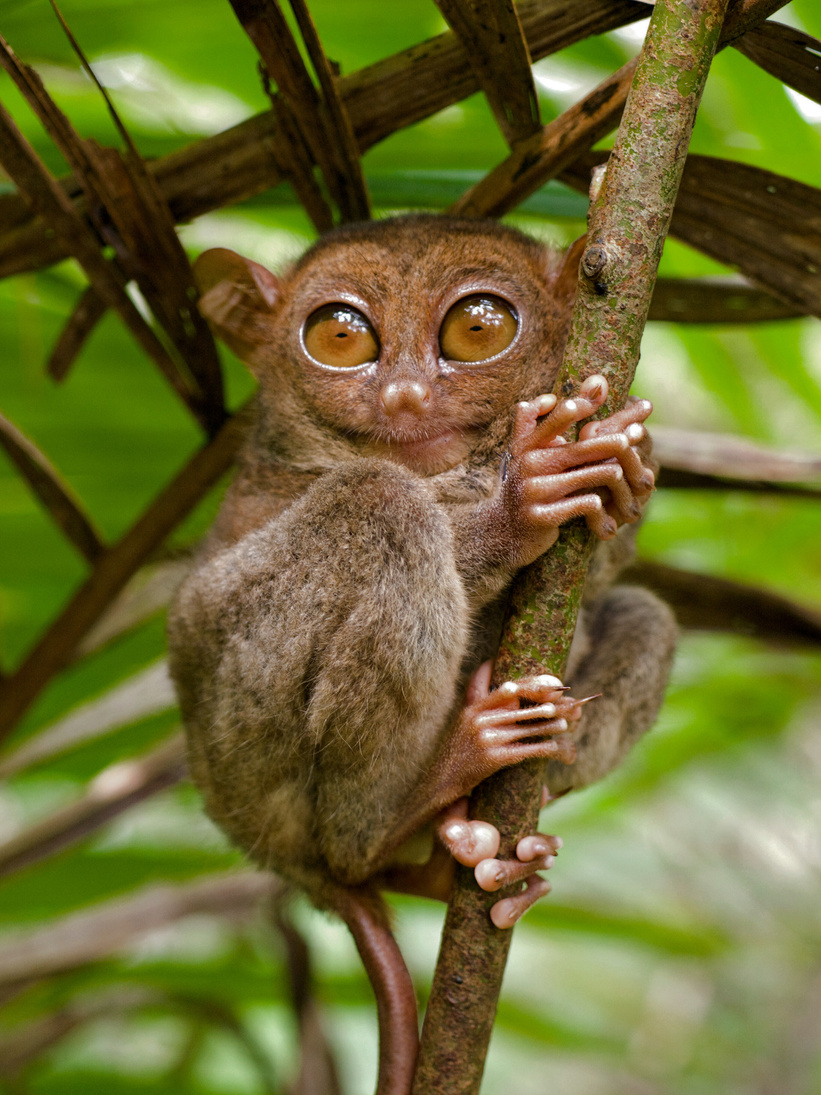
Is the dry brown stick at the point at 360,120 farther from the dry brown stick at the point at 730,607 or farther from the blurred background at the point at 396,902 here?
the dry brown stick at the point at 730,607

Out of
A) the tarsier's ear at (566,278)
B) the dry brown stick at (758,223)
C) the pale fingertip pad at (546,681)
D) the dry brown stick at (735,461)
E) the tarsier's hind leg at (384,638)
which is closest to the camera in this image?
the pale fingertip pad at (546,681)

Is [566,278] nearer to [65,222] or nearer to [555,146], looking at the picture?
[555,146]

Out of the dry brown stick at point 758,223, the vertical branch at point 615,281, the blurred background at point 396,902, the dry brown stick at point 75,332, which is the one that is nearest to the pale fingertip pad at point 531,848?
the vertical branch at point 615,281

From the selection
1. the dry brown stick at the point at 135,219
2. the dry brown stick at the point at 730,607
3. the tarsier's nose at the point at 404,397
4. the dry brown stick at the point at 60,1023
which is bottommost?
the dry brown stick at the point at 60,1023

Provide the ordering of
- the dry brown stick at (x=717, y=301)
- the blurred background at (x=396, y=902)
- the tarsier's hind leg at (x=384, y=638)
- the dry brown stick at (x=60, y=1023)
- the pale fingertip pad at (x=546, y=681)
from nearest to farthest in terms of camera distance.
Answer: the pale fingertip pad at (x=546, y=681), the tarsier's hind leg at (x=384, y=638), the dry brown stick at (x=717, y=301), the blurred background at (x=396, y=902), the dry brown stick at (x=60, y=1023)

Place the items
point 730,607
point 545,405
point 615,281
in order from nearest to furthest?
point 615,281
point 545,405
point 730,607

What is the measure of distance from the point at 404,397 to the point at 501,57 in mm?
704

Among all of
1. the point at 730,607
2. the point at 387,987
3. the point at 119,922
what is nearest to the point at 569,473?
the point at 387,987

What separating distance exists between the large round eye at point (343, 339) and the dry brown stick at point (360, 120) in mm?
338

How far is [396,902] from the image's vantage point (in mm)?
3459

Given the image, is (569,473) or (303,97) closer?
(569,473)

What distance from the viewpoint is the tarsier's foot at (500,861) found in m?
1.89

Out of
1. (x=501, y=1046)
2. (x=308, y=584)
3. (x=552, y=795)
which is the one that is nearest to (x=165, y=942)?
(x=501, y=1046)

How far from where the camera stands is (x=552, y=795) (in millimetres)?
2633
